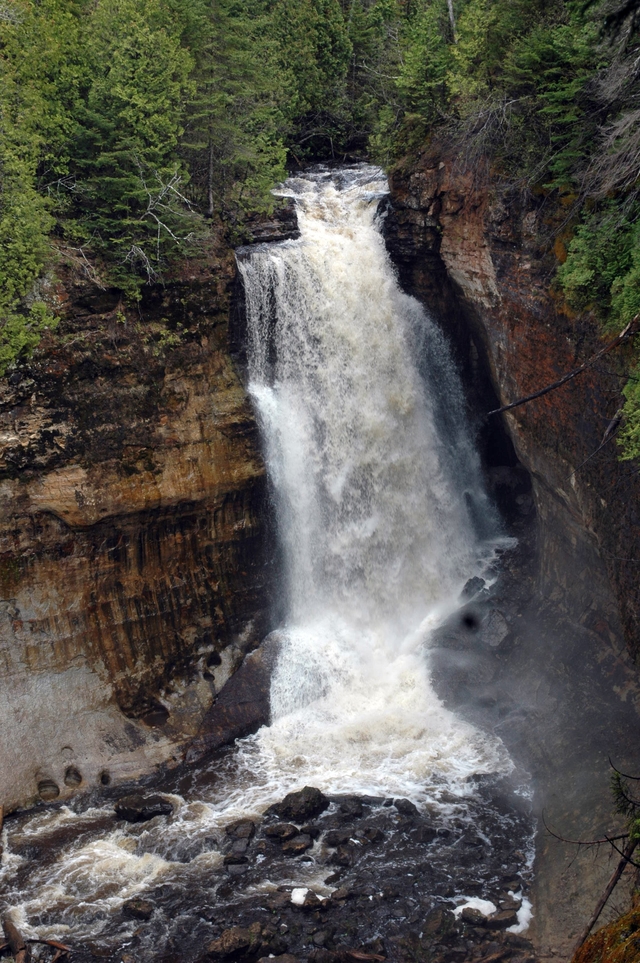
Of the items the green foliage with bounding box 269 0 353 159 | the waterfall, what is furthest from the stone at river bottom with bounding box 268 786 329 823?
the green foliage with bounding box 269 0 353 159

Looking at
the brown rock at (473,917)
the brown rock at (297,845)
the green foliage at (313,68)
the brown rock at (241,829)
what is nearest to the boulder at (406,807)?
the brown rock at (297,845)

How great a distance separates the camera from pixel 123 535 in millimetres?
17859

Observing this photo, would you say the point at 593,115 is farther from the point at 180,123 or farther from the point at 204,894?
the point at 204,894

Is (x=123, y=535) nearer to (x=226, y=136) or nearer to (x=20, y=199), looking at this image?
(x=20, y=199)

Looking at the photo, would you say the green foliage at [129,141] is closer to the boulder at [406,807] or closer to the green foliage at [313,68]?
the green foliage at [313,68]

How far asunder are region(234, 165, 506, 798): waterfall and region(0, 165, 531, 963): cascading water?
53mm

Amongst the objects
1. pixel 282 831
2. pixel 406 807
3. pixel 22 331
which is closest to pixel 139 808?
pixel 282 831

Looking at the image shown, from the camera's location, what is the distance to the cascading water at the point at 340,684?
1330 cm

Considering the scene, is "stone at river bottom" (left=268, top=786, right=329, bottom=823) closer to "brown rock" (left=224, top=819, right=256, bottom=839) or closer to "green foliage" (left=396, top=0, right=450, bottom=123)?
→ "brown rock" (left=224, top=819, right=256, bottom=839)

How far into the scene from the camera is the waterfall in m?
19.2

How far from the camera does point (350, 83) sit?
29.8 m

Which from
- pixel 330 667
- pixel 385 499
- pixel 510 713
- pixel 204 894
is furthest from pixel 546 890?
pixel 385 499

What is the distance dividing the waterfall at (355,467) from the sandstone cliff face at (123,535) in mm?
1008

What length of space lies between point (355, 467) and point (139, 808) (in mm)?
9609
